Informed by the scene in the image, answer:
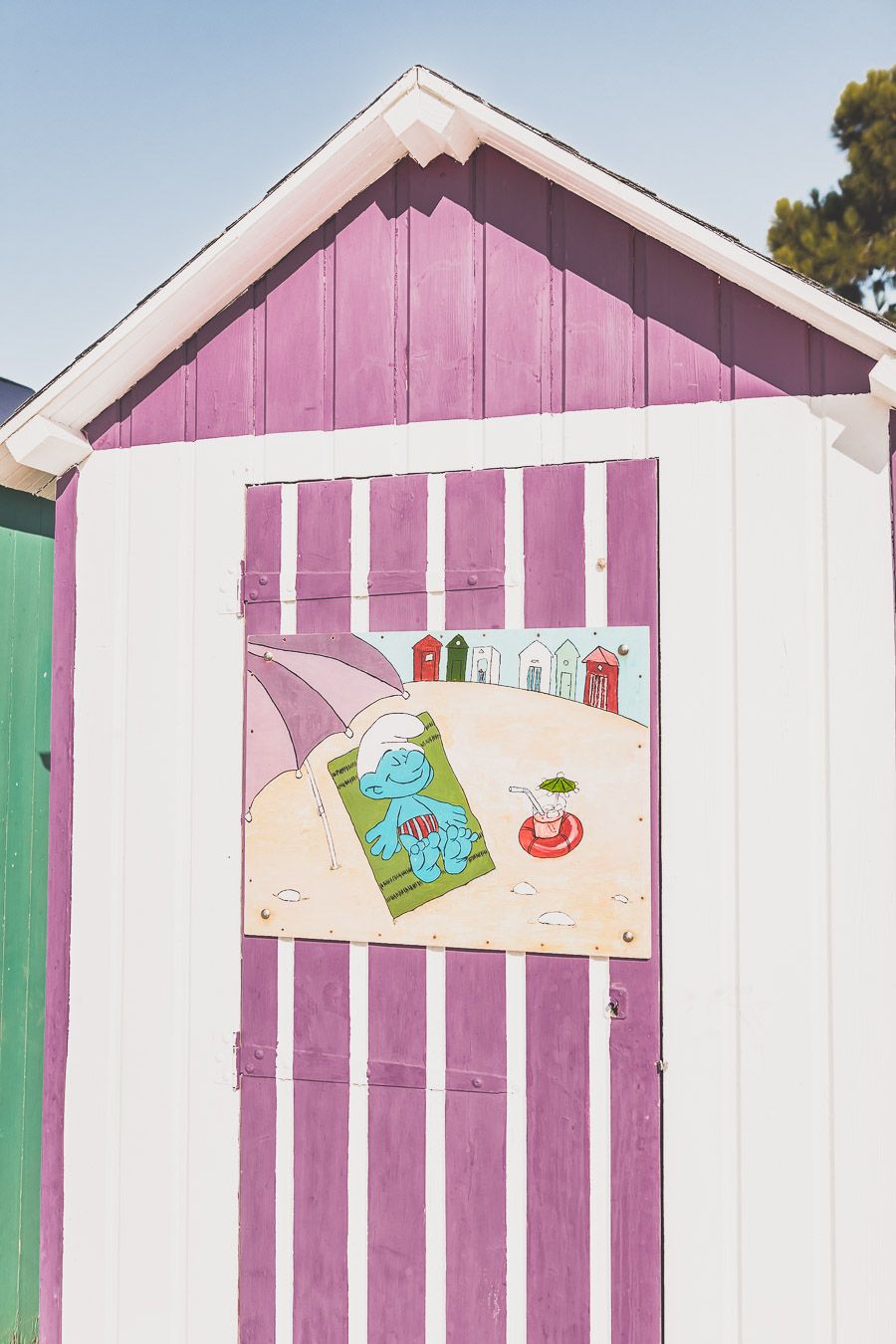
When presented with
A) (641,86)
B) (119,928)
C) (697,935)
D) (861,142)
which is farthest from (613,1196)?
(861,142)

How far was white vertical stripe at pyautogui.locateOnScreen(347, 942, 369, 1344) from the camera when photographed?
2918mm

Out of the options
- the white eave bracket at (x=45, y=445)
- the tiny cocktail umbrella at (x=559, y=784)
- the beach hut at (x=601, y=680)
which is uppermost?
the white eave bracket at (x=45, y=445)

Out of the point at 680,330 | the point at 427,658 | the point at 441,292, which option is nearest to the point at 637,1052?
the point at 427,658

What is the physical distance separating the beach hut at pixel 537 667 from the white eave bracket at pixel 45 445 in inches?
66.7

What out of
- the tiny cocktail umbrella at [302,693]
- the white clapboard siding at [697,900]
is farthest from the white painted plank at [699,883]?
the tiny cocktail umbrella at [302,693]

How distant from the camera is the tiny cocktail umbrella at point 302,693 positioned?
301cm

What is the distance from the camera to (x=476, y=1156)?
9.37 feet

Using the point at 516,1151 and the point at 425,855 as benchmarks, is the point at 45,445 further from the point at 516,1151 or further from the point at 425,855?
the point at 516,1151

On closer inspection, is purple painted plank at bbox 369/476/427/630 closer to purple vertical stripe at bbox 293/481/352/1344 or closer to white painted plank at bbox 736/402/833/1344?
purple vertical stripe at bbox 293/481/352/1344

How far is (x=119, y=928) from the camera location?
3217mm

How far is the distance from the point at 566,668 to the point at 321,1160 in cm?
167

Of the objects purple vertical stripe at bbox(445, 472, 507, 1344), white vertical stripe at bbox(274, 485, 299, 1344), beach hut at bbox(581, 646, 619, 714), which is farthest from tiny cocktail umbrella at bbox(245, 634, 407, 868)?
beach hut at bbox(581, 646, 619, 714)

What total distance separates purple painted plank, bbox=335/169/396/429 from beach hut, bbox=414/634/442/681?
71 centimetres

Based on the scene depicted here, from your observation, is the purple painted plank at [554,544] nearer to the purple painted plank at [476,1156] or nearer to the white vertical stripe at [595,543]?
the white vertical stripe at [595,543]
